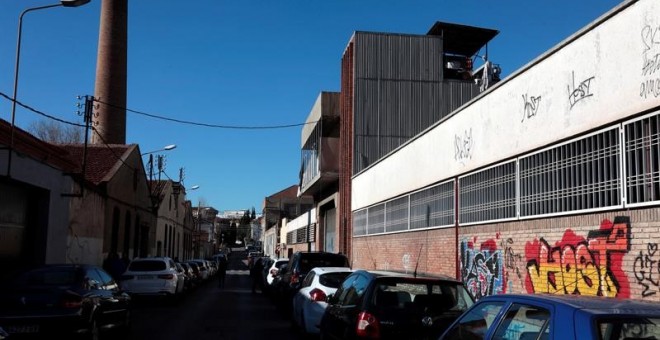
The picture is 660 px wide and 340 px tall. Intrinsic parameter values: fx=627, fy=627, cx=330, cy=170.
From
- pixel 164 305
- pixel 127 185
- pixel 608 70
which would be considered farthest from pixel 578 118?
pixel 127 185

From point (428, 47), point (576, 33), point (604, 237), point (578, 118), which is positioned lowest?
point (604, 237)

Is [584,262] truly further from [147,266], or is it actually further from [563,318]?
[147,266]

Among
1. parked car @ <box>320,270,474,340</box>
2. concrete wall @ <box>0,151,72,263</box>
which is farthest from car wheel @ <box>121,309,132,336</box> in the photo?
concrete wall @ <box>0,151,72,263</box>

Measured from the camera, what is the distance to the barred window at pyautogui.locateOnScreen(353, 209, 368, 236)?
2616 cm

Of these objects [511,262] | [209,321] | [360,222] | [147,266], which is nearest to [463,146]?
[511,262]

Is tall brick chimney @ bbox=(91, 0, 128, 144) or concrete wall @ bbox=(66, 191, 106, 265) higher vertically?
tall brick chimney @ bbox=(91, 0, 128, 144)

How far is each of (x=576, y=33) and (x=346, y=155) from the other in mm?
19514

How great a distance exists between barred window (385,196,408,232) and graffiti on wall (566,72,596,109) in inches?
407

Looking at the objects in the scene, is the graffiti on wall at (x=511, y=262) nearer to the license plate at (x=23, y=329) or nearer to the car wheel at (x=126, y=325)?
the car wheel at (x=126, y=325)

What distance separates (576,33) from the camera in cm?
982

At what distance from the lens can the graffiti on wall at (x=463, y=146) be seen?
1429 centimetres

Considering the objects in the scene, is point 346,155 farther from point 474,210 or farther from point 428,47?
point 474,210

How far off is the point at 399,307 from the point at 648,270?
126 inches

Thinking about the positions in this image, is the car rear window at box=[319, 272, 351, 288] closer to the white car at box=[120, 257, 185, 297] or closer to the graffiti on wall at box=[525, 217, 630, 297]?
the graffiti on wall at box=[525, 217, 630, 297]
